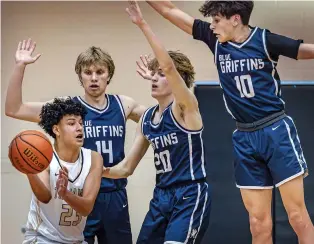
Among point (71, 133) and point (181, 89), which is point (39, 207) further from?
point (181, 89)

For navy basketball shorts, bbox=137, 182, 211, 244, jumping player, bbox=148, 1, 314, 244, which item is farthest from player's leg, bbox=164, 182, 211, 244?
jumping player, bbox=148, 1, 314, 244

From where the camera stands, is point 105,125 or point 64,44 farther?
point 64,44

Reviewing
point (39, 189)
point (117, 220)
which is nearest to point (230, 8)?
point (39, 189)

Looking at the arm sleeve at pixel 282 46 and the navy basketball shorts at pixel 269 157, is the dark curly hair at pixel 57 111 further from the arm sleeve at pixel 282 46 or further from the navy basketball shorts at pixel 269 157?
the arm sleeve at pixel 282 46

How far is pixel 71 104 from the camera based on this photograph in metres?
4.68

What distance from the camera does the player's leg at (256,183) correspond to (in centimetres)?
436

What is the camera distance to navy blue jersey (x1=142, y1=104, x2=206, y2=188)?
4.61 metres

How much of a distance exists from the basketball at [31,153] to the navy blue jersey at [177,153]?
71 centimetres

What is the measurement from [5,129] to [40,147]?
92.0 inches

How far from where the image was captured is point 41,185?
14.4 ft

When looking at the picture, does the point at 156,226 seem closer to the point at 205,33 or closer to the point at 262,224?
the point at 262,224

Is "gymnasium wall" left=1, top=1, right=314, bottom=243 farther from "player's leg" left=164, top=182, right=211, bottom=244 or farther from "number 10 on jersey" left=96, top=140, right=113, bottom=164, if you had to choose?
"player's leg" left=164, top=182, right=211, bottom=244

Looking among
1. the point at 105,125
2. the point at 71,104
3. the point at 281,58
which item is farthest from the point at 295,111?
the point at 71,104

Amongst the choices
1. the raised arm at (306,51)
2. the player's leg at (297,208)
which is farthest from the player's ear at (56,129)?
the raised arm at (306,51)
